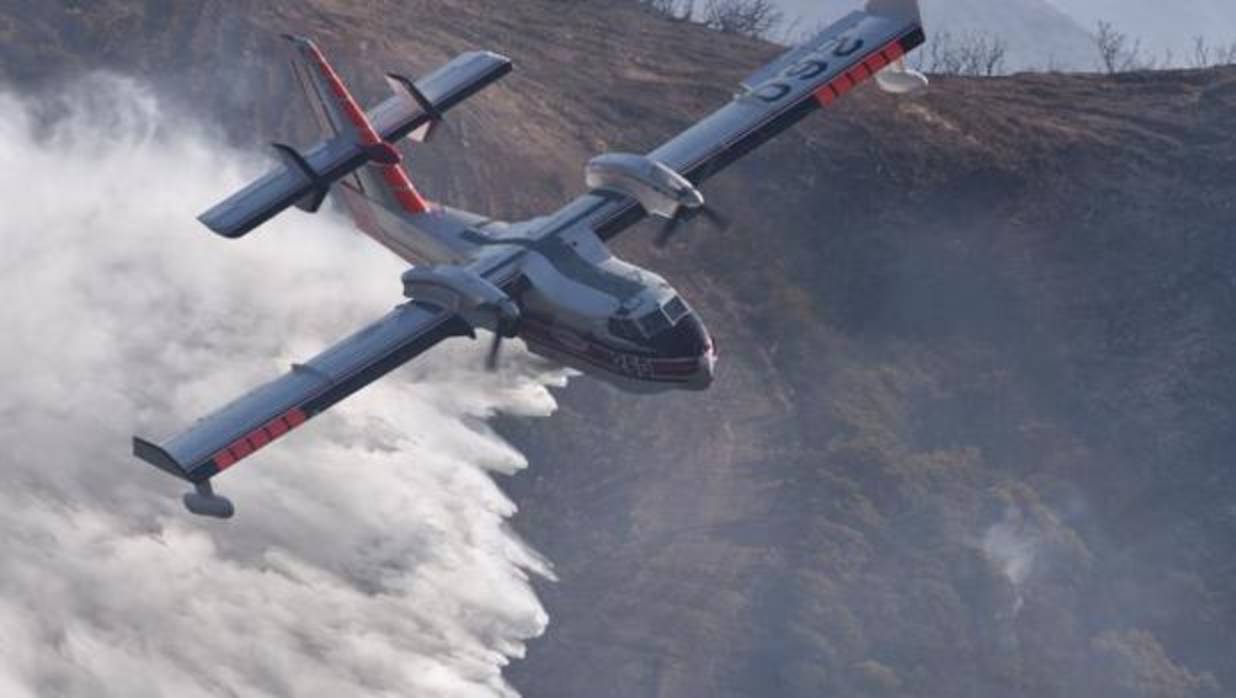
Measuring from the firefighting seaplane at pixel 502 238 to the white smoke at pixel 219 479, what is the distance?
3402 mm

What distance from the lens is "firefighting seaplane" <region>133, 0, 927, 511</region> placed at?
140 ft

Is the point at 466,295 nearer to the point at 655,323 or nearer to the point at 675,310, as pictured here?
the point at 655,323

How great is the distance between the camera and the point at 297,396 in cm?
4247

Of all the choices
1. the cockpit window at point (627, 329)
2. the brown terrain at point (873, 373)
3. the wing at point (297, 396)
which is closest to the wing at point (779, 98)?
the cockpit window at point (627, 329)

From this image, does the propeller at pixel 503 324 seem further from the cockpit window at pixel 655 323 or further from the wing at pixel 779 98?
the wing at pixel 779 98

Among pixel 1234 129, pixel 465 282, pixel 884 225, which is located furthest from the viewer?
pixel 1234 129

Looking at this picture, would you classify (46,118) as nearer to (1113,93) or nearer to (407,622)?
(407,622)

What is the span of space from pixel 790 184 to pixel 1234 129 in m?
17.4

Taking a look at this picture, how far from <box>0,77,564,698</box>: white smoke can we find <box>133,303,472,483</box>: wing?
352cm

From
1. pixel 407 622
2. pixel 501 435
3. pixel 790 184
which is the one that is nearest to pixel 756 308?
pixel 790 184

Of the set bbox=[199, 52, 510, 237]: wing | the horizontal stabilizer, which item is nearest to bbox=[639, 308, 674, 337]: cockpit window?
bbox=[199, 52, 510, 237]: wing

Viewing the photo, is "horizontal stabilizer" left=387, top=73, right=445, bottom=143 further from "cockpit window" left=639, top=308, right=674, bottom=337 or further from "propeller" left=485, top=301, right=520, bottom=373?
"cockpit window" left=639, top=308, right=674, bottom=337

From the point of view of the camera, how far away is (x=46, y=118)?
60.6 metres

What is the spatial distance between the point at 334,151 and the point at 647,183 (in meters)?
7.80
